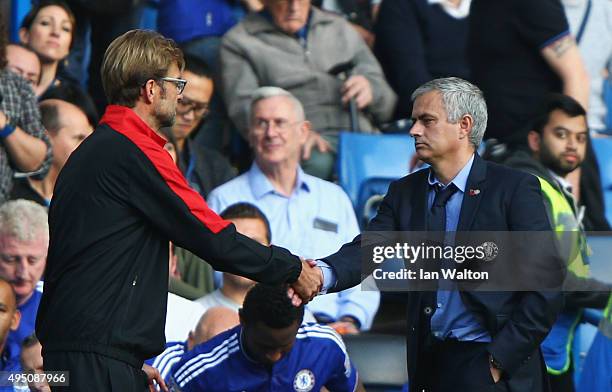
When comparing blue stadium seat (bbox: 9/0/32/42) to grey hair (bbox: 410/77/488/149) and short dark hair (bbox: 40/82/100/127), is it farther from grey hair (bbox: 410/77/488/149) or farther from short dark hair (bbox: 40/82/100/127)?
grey hair (bbox: 410/77/488/149)

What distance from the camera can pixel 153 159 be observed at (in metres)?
5.19

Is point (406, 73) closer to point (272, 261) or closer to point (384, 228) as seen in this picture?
point (384, 228)

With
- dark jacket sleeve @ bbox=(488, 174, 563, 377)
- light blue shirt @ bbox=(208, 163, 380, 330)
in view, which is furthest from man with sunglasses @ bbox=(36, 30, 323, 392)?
light blue shirt @ bbox=(208, 163, 380, 330)

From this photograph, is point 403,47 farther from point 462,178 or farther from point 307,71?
point 462,178

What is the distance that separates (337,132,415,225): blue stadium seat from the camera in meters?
8.80

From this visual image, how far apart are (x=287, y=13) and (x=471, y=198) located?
3478 millimetres

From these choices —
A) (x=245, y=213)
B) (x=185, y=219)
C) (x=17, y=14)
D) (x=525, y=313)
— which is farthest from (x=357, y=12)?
(x=185, y=219)

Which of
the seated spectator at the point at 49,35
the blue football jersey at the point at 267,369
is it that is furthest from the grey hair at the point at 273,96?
the blue football jersey at the point at 267,369

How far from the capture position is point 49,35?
8.71 meters

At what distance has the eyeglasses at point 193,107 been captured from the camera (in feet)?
28.3

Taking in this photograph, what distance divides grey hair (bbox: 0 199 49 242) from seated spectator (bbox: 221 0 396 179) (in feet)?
6.09

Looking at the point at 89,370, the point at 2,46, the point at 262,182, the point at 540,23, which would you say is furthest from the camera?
the point at 540,23

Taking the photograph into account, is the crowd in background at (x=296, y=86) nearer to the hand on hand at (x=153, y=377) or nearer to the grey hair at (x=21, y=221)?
the grey hair at (x=21, y=221)

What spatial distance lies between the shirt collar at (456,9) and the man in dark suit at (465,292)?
354 centimetres
